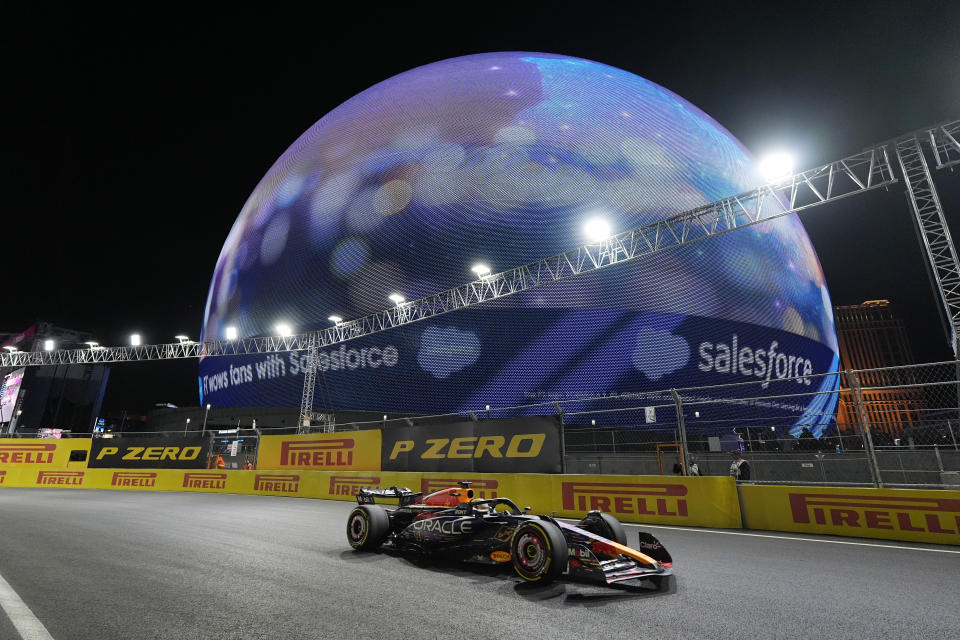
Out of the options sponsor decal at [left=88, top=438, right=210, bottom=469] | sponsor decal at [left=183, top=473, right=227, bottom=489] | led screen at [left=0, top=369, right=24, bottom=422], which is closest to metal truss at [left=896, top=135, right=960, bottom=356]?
sponsor decal at [left=183, top=473, right=227, bottom=489]

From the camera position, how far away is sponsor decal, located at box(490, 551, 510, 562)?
4043mm

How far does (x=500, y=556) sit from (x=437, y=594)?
2.90 feet

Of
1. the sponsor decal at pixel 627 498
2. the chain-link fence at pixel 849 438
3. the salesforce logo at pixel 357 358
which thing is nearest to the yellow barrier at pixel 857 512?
the chain-link fence at pixel 849 438

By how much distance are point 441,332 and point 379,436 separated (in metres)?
7.72

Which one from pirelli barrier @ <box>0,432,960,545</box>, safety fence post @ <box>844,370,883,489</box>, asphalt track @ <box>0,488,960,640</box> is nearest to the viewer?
asphalt track @ <box>0,488,960,640</box>

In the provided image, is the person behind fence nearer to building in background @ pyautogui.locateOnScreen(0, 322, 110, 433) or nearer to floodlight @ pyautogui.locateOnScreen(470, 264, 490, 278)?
floodlight @ pyautogui.locateOnScreen(470, 264, 490, 278)

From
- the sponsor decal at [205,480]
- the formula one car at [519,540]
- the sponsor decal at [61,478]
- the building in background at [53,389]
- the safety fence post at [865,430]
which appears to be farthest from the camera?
the building in background at [53,389]

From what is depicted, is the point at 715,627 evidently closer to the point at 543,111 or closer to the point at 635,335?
the point at 635,335

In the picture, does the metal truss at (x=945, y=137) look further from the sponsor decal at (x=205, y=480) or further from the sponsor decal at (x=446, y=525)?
the sponsor decal at (x=205, y=480)

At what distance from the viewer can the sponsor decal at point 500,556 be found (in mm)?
4043

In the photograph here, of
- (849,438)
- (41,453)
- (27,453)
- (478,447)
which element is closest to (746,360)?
(849,438)

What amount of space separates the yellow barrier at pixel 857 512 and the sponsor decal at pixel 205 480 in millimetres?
15350

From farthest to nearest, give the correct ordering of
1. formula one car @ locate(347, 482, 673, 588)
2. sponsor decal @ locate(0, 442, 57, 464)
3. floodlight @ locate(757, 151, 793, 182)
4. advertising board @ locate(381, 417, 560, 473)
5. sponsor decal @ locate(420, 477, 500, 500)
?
sponsor decal @ locate(0, 442, 57, 464), floodlight @ locate(757, 151, 793, 182), sponsor decal @ locate(420, 477, 500, 500), advertising board @ locate(381, 417, 560, 473), formula one car @ locate(347, 482, 673, 588)

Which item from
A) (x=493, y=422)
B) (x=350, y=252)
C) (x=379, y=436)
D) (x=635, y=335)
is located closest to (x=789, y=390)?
(x=635, y=335)
